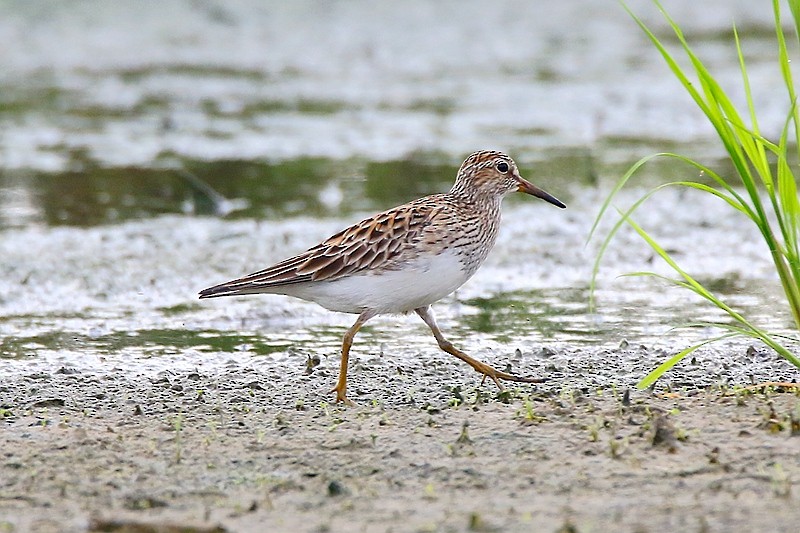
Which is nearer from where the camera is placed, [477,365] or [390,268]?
[390,268]

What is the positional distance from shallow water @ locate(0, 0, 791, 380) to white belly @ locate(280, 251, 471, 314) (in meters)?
0.96

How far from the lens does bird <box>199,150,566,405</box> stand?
21.1 feet

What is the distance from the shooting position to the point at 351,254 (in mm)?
6551

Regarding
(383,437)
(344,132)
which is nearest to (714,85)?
(383,437)

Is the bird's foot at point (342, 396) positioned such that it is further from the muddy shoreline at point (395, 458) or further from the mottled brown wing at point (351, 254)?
the mottled brown wing at point (351, 254)

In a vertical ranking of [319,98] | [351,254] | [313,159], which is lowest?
[351,254]

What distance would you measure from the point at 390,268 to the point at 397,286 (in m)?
0.10

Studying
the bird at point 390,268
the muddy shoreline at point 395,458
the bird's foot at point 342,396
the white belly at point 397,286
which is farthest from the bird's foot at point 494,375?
the bird's foot at point 342,396

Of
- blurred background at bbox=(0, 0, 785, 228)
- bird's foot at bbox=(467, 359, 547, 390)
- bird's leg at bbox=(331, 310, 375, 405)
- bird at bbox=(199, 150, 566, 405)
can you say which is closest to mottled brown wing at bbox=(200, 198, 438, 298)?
bird at bbox=(199, 150, 566, 405)

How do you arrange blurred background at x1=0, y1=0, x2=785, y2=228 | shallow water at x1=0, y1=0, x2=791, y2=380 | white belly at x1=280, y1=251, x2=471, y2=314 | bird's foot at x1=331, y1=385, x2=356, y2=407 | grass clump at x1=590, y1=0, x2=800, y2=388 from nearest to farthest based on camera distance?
grass clump at x1=590, y1=0, x2=800, y2=388 → bird's foot at x1=331, y1=385, x2=356, y2=407 → white belly at x1=280, y1=251, x2=471, y2=314 → shallow water at x1=0, y1=0, x2=791, y2=380 → blurred background at x1=0, y1=0, x2=785, y2=228

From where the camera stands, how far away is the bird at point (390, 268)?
6.45 meters

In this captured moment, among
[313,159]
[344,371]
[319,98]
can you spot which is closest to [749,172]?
[344,371]

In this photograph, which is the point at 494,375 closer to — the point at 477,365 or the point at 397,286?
the point at 477,365

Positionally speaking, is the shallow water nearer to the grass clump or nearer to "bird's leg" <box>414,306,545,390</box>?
"bird's leg" <box>414,306,545,390</box>
